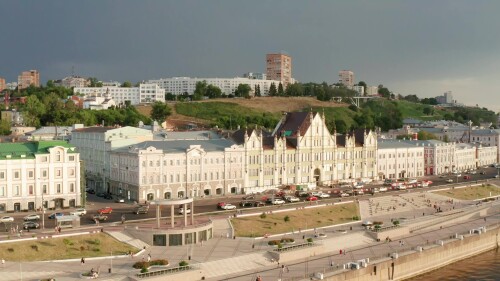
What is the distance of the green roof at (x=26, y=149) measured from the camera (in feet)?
226

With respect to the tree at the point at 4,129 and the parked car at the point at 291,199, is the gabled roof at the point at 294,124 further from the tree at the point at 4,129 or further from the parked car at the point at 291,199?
the tree at the point at 4,129

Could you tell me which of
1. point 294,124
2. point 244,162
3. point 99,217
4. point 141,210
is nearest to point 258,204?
point 244,162

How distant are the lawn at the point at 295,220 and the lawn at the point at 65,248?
44.0ft

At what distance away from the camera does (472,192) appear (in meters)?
98.2

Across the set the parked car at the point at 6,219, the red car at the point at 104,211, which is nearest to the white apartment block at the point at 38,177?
the red car at the point at 104,211

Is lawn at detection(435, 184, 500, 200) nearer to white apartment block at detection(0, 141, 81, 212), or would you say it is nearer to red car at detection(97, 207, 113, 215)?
red car at detection(97, 207, 113, 215)

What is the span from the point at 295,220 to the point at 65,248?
26.9 m

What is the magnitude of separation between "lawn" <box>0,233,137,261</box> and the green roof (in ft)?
65.8

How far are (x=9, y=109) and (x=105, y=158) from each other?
82.0m

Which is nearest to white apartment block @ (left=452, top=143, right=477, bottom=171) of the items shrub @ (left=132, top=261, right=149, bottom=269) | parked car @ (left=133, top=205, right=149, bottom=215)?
parked car @ (left=133, top=205, right=149, bottom=215)

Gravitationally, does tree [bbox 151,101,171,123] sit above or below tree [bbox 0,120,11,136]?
above

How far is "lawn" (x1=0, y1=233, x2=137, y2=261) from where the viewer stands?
4897 cm

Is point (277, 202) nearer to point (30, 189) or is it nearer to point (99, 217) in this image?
point (99, 217)

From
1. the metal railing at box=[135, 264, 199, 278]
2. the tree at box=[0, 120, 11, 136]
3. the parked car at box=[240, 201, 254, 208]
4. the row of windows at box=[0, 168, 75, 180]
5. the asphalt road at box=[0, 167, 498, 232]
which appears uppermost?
the tree at box=[0, 120, 11, 136]
